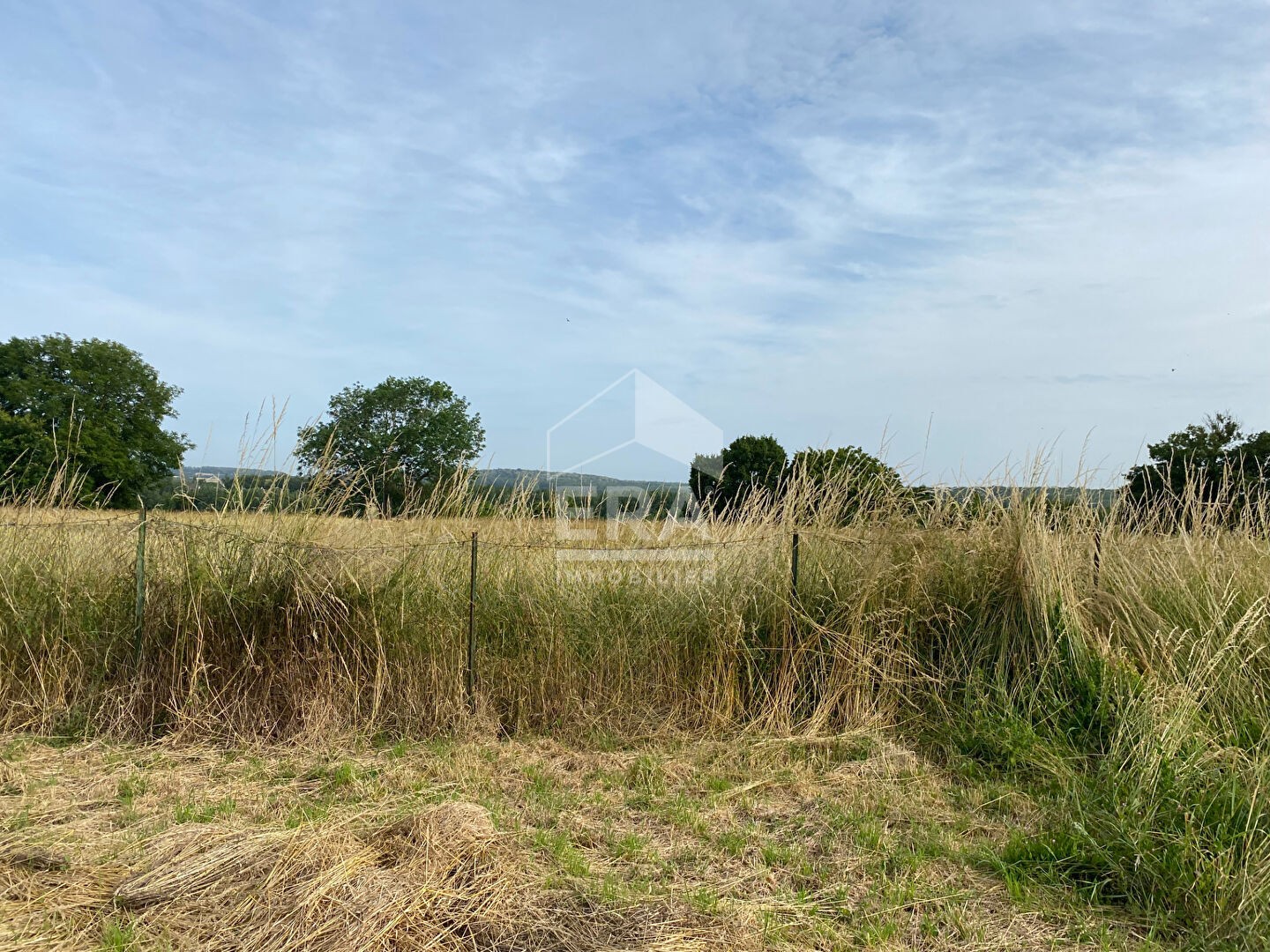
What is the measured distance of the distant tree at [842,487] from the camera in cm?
574

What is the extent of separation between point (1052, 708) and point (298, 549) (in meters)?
4.58

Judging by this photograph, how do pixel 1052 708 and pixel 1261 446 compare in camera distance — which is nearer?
pixel 1052 708

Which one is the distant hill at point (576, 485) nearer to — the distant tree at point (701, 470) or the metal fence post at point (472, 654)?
the metal fence post at point (472, 654)

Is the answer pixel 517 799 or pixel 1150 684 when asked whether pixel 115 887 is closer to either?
pixel 517 799

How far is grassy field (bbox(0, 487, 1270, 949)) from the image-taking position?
9.04 feet

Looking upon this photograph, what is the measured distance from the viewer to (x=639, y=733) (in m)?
4.84

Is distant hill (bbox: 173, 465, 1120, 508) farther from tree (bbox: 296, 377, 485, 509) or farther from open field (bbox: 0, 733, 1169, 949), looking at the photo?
tree (bbox: 296, 377, 485, 509)

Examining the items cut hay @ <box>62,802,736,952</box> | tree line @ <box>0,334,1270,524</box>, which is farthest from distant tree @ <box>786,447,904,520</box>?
cut hay @ <box>62,802,736,952</box>

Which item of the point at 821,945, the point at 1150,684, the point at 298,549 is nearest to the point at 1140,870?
the point at 821,945

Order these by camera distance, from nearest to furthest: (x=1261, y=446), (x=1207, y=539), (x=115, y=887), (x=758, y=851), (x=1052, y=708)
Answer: (x=115, y=887) → (x=758, y=851) → (x=1052, y=708) → (x=1207, y=539) → (x=1261, y=446)

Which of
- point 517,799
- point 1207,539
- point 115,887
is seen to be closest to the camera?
point 115,887

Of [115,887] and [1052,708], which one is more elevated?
[1052,708]

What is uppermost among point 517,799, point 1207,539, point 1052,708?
point 1207,539

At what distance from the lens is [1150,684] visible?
4.23 m
